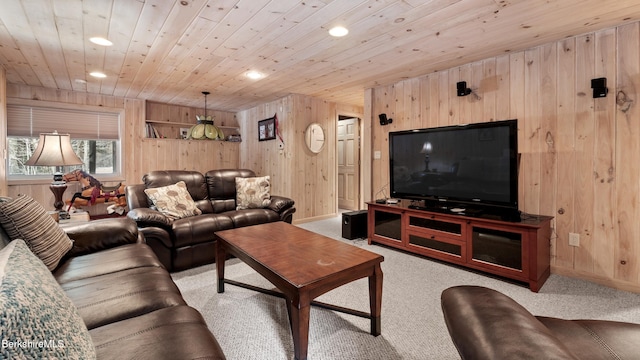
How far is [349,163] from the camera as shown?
6.23 metres

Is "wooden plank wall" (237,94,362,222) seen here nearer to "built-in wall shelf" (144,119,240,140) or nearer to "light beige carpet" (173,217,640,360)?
"built-in wall shelf" (144,119,240,140)

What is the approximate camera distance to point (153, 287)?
140 centimetres

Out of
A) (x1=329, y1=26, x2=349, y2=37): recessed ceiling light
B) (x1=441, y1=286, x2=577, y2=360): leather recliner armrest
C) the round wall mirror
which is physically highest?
(x1=329, y1=26, x2=349, y2=37): recessed ceiling light

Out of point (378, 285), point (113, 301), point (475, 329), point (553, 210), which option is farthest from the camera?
point (553, 210)

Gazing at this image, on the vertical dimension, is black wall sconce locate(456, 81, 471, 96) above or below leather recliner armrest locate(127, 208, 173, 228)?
above

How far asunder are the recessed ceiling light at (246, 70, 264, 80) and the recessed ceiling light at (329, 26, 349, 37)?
1.42 metres

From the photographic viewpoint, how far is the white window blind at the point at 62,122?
4219mm

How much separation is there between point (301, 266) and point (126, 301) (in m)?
0.83

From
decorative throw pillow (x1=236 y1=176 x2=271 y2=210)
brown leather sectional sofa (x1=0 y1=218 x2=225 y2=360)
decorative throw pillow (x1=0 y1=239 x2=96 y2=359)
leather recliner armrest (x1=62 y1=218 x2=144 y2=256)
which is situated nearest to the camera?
decorative throw pillow (x1=0 y1=239 x2=96 y2=359)

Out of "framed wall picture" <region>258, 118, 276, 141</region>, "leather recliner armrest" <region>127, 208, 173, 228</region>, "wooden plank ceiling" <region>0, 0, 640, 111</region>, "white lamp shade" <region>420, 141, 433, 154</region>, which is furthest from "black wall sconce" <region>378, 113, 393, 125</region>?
"leather recliner armrest" <region>127, 208, 173, 228</region>

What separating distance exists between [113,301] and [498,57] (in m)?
3.76

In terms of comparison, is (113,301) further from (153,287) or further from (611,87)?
(611,87)

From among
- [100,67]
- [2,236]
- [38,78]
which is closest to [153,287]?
[2,236]

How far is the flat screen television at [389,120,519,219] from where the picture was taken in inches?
106
